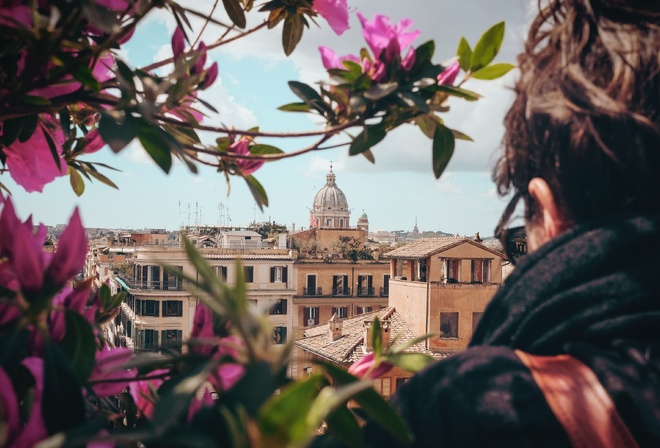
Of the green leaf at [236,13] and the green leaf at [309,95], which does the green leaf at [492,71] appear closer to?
the green leaf at [309,95]

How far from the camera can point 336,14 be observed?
2.80 feet

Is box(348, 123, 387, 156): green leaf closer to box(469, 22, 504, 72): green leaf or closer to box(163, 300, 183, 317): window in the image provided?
box(469, 22, 504, 72): green leaf

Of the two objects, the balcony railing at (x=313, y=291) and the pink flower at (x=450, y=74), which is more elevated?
the pink flower at (x=450, y=74)

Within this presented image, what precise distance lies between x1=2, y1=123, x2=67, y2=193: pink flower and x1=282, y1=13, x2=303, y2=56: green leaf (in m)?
0.36

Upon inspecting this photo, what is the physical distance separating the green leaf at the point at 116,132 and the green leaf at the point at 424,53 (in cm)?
33

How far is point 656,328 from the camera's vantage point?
21.0 inches

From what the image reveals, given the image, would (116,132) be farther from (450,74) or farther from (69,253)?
(450,74)

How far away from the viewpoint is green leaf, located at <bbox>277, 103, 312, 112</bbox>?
862 mm

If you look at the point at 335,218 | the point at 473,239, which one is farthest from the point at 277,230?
the point at 335,218

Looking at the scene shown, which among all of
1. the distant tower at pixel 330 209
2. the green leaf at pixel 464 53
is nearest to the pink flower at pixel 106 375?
the green leaf at pixel 464 53

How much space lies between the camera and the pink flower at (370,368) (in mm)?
658

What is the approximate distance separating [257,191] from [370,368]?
1.49 ft

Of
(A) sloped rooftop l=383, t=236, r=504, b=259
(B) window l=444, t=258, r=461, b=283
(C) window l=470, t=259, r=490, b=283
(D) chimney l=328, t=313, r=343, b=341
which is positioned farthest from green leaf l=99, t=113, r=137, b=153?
(C) window l=470, t=259, r=490, b=283

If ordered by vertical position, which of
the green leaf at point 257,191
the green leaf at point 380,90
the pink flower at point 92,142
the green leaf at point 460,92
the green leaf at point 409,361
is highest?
the green leaf at point 460,92
